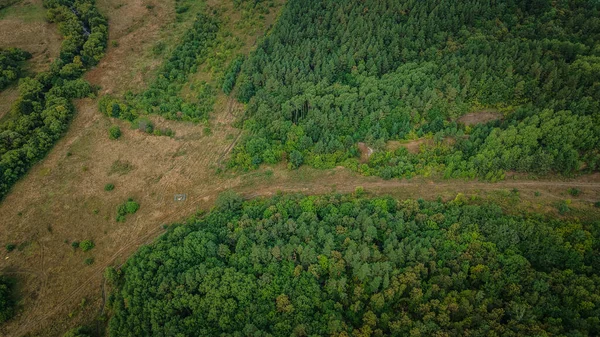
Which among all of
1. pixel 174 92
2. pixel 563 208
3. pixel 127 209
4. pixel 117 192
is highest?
pixel 174 92

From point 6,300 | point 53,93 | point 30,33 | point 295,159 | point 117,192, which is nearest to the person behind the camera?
point 6,300

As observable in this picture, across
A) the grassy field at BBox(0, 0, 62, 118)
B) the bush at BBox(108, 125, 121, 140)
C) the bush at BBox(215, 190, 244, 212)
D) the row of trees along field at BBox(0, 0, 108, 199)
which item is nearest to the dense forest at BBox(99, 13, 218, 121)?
the bush at BBox(108, 125, 121, 140)

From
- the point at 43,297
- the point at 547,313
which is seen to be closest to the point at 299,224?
the point at 547,313

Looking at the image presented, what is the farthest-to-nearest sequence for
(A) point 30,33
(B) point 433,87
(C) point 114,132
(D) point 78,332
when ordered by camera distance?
(A) point 30,33 → (C) point 114,132 → (B) point 433,87 → (D) point 78,332

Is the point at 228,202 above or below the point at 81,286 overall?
above

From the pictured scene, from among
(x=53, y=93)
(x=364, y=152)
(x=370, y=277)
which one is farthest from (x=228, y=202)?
(x=53, y=93)

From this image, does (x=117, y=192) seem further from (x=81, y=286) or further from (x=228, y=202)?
(x=228, y=202)

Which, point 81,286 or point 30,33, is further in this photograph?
point 30,33

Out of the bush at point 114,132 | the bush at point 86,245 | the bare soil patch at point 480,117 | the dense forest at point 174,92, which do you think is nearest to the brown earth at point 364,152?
the bare soil patch at point 480,117

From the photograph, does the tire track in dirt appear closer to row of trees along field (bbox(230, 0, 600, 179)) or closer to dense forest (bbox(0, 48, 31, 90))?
row of trees along field (bbox(230, 0, 600, 179))

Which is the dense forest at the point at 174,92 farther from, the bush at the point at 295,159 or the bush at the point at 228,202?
the bush at the point at 228,202
